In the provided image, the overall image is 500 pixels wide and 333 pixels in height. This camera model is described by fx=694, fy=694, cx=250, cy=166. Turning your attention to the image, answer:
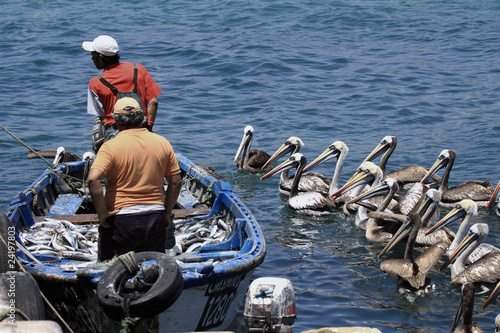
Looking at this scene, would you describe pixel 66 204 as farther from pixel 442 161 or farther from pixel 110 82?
pixel 442 161

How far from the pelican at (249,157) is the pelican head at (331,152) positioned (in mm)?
1053

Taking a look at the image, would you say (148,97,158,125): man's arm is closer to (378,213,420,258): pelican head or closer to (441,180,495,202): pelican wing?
(378,213,420,258): pelican head

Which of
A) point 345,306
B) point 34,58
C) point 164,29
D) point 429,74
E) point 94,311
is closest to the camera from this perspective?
point 94,311

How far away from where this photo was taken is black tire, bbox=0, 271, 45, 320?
545 cm

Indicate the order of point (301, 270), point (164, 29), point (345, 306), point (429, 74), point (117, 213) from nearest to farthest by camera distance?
1. point (117, 213)
2. point (345, 306)
3. point (301, 270)
4. point (429, 74)
5. point (164, 29)

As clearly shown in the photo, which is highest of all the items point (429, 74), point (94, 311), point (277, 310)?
point (277, 310)

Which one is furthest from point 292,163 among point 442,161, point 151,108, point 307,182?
point 151,108

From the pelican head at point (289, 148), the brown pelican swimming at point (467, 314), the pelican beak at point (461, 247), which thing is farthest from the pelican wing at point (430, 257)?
the pelican head at point (289, 148)

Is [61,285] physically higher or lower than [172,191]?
lower

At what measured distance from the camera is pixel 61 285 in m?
6.28

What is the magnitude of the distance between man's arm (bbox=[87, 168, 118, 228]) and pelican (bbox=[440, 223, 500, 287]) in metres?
4.61

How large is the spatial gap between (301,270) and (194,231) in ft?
5.27

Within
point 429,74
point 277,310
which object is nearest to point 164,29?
point 429,74

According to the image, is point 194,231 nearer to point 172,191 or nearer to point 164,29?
point 172,191
